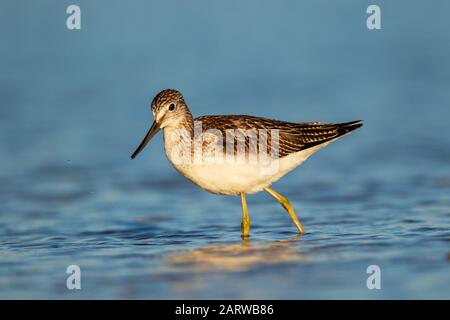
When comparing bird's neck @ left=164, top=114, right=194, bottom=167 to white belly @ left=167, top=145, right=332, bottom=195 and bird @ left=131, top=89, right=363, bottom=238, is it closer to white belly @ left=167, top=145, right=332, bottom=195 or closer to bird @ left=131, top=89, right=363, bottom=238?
bird @ left=131, top=89, right=363, bottom=238

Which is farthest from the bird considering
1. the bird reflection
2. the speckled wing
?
the bird reflection

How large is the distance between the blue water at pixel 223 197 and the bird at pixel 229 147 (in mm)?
804

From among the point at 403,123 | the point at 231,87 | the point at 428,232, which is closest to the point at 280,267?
the point at 428,232

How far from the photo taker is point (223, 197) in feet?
47.5

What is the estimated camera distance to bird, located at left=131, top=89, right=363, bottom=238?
11.0 metres

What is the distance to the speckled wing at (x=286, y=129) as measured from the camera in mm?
11375

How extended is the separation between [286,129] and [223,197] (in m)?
2.96

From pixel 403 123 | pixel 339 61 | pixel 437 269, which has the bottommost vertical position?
pixel 437 269

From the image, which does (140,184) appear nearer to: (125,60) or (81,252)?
(81,252)

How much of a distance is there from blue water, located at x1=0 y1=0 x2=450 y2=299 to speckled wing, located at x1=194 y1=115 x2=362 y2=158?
1195mm

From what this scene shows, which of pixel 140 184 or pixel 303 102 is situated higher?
pixel 303 102

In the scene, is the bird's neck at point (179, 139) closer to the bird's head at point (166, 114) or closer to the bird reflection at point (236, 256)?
the bird's head at point (166, 114)

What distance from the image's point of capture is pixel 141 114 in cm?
2036

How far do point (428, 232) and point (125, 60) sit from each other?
1434 centimetres
